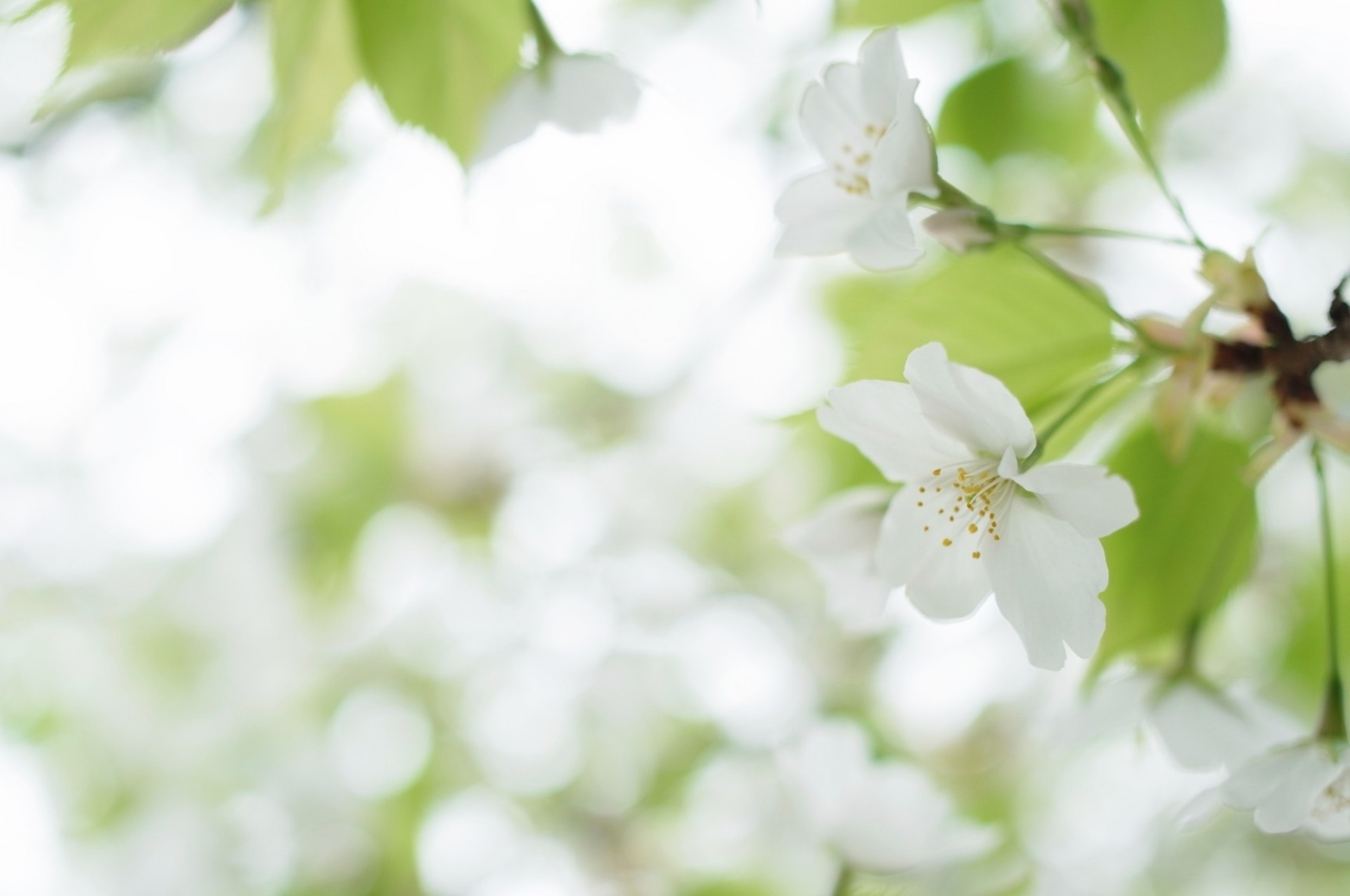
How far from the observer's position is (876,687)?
2033mm

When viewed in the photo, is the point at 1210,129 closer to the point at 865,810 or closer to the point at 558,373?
the point at 558,373

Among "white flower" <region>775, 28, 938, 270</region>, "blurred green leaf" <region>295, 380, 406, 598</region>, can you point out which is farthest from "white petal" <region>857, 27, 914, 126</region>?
"blurred green leaf" <region>295, 380, 406, 598</region>

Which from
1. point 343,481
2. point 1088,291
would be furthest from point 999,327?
point 343,481

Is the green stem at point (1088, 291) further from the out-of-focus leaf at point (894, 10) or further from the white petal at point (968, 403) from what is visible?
the out-of-focus leaf at point (894, 10)

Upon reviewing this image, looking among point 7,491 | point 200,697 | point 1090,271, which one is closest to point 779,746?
point 1090,271

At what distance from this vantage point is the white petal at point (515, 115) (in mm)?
714

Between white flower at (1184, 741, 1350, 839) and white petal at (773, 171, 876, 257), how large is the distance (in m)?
0.38

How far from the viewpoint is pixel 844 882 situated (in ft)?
2.84

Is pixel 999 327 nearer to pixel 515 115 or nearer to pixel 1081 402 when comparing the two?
pixel 1081 402

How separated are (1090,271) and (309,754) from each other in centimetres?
174

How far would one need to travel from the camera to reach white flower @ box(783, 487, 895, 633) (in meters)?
0.68

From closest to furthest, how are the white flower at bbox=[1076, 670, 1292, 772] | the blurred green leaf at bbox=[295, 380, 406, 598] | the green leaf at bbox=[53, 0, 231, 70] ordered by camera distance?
the green leaf at bbox=[53, 0, 231, 70]
the white flower at bbox=[1076, 670, 1292, 772]
the blurred green leaf at bbox=[295, 380, 406, 598]

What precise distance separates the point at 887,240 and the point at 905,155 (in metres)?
0.05

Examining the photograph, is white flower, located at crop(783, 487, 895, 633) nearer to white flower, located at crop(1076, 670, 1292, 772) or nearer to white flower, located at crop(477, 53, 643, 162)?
white flower, located at crop(1076, 670, 1292, 772)
